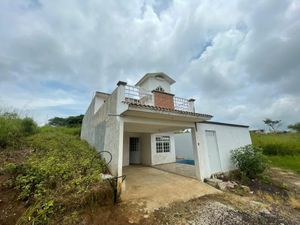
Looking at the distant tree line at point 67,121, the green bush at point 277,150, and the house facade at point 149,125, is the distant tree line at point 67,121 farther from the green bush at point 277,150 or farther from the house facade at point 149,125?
the green bush at point 277,150

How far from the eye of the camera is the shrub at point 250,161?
6801 millimetres

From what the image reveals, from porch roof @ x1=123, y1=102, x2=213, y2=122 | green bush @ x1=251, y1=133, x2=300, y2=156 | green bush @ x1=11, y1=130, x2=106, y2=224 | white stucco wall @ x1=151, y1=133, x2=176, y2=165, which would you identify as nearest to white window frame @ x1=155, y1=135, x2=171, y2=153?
white stucco wall @ x1=151, y1=133, x2=176, y2=165

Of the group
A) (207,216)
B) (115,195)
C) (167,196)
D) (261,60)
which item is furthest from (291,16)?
(115,195)

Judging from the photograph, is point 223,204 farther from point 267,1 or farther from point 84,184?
point 267,1

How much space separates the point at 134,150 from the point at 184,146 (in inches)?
214

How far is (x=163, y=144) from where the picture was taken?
11531mm

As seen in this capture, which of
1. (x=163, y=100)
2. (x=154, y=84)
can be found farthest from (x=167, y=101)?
(x=154, y=84)

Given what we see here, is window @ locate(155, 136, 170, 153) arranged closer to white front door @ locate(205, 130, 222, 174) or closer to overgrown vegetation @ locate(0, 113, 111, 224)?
white front door @ locate(205, 130, 222, 174)

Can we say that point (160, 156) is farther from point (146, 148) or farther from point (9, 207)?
point (9, 207)

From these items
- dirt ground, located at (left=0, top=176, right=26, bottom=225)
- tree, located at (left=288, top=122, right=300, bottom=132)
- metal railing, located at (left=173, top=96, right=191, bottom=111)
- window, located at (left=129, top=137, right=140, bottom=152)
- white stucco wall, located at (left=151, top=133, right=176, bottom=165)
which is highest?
tree, located at (left=288, top=122, right=300, bottom=132)

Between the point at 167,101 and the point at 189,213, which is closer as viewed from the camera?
the point at 189,213

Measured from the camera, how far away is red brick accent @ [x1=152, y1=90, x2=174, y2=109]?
293 inches

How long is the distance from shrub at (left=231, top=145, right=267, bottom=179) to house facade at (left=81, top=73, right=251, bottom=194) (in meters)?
0.65

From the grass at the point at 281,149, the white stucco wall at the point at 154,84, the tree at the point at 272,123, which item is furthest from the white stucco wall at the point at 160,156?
the tree at the point at 272,123
